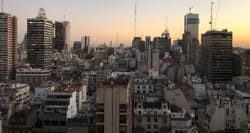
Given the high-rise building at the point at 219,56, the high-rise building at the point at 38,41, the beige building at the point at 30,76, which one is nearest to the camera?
the beige building at the point at 30,76

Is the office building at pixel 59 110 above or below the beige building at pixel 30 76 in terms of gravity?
below

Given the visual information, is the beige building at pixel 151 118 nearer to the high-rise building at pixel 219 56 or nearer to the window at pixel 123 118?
the window at pixel 123 118

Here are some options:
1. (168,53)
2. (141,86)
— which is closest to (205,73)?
(168,53)

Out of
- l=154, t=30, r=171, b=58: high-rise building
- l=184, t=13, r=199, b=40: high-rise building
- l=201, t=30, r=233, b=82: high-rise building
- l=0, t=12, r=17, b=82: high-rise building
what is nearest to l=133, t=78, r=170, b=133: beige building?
l=201, t=30, r=233, b=82: high-rise building

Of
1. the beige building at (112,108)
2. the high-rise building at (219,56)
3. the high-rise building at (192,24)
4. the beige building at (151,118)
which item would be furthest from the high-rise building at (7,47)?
the high-rise building at (192,24)

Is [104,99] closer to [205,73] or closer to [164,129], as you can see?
[164,129]

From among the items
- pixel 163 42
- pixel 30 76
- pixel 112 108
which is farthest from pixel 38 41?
pixel 112 108
